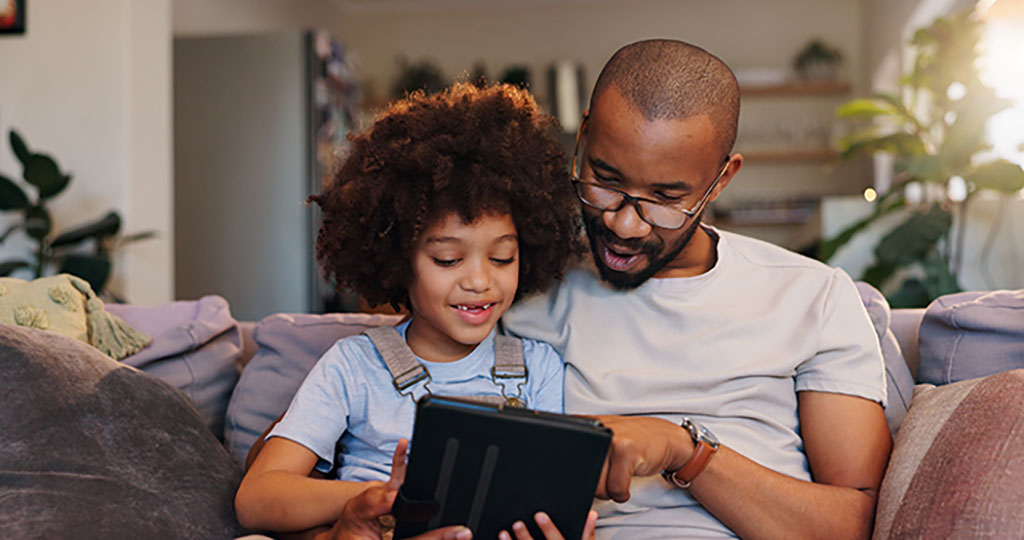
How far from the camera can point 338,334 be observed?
5.33 feet

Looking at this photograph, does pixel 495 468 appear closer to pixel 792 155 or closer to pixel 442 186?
pixel 442 186

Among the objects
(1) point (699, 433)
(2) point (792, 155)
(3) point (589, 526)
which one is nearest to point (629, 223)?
(1) point (699, 433)

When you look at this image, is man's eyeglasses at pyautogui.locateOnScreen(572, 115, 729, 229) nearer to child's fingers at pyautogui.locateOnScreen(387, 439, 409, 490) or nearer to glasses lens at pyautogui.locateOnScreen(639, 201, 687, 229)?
glasses lens at pyautogui.locateOnScreen(639, 201, 687, 229)

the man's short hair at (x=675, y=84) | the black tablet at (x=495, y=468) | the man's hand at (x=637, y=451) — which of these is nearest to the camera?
the black tablet at (x=495, y=468)

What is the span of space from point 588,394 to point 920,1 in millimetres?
3937

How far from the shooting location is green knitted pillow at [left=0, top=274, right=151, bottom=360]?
1.40m

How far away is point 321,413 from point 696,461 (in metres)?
0.51

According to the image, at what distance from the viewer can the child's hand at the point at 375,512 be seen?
94 centimetres

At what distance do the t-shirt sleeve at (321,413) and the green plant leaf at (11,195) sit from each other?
2.37 m

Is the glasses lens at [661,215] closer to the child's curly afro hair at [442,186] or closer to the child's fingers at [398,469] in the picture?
the child's curly afro hair at [442,186]

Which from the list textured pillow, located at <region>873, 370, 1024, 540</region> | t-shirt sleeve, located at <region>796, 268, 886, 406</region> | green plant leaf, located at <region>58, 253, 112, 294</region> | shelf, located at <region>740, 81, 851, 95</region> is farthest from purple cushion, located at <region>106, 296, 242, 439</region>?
shelf, located at <region>740, 81, 851, 95</region>

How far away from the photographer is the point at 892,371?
139cm

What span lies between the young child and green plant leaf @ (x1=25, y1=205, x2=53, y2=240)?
2.22 meters

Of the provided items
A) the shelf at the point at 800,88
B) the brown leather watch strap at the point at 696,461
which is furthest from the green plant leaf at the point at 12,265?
the shelf at the point at 800,88
